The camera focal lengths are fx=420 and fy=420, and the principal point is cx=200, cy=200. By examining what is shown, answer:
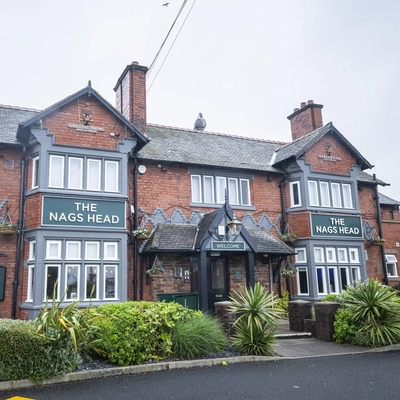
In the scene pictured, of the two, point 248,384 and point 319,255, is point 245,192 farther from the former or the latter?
point 248,384

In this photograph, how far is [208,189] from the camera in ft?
54.8

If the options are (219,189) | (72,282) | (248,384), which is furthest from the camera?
(219,189)

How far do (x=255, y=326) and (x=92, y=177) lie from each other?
24.8 ft

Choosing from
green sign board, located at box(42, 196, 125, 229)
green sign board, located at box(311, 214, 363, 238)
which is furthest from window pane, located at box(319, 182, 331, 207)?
green sign board, located at box(42, 196, 125, 229)

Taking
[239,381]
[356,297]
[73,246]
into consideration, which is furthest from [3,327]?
[356,297]

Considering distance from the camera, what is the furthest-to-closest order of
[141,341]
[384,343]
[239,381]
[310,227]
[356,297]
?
1. [310,227]
2. [356,297]
3. [384,343]
4. [141,341]
5. [239,381]

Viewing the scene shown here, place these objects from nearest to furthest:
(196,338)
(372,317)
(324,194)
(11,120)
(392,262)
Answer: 1. (196,338)
2. (372,317)
3. (11,120)
4. (324,194)
5. (392,262)

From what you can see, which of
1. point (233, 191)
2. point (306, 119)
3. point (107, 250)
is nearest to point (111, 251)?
point (107, 250)

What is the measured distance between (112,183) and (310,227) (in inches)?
317

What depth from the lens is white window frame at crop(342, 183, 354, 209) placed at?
59.9 feet

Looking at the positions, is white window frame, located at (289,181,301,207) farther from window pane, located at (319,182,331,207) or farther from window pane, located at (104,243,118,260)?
window pane, located at (104,243,118,260)

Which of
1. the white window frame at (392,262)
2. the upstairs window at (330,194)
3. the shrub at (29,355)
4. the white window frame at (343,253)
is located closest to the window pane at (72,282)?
the shrub at (29,355)

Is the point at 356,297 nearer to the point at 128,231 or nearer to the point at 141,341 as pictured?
the point at 141,341

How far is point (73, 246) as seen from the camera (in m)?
13.5
